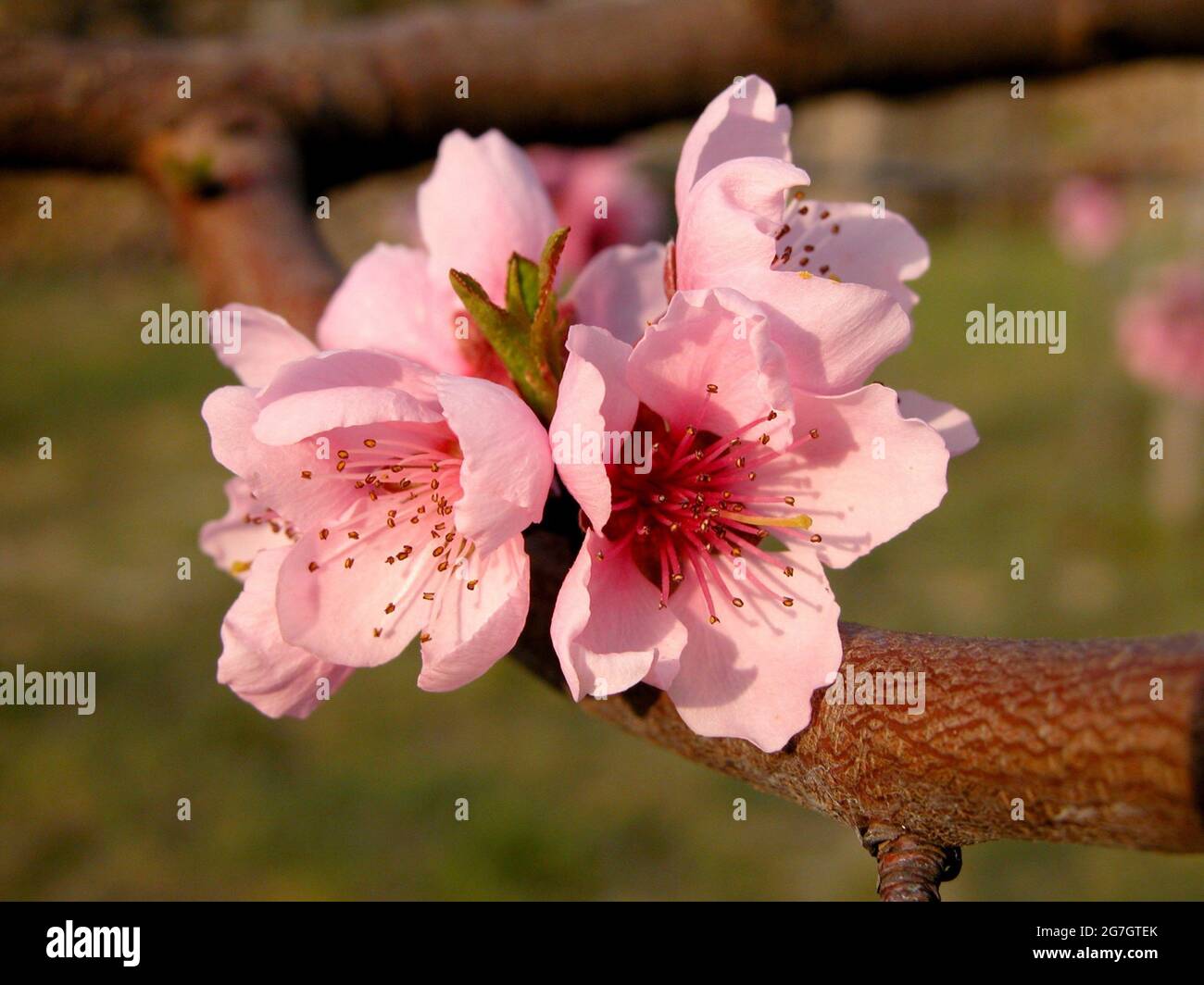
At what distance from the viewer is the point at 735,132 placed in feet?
2.06

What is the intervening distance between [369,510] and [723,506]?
197 millimetres

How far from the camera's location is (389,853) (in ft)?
7.94

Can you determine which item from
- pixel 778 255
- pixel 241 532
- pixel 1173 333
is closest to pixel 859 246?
pixel 778 255

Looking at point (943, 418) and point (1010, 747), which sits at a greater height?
point (943, 418)

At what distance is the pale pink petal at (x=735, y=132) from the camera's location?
61 cm

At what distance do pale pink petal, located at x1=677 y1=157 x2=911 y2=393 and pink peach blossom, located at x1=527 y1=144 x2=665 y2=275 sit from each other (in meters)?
1.08

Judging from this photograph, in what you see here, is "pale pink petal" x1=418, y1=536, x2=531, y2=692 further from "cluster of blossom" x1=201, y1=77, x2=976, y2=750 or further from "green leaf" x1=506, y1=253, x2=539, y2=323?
"green leaf" x1=506, y1=253, x2=539, y2=323

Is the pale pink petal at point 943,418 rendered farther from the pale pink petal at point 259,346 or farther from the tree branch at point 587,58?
the tree branch at point 587,58

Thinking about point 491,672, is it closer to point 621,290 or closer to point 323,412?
point 621,290

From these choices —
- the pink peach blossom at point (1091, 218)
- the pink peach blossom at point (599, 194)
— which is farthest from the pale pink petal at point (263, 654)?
the pink peach blossom at point (1091, 218)

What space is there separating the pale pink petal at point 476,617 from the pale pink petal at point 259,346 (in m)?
0.17

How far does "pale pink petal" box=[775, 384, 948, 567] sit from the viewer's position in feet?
1.78
